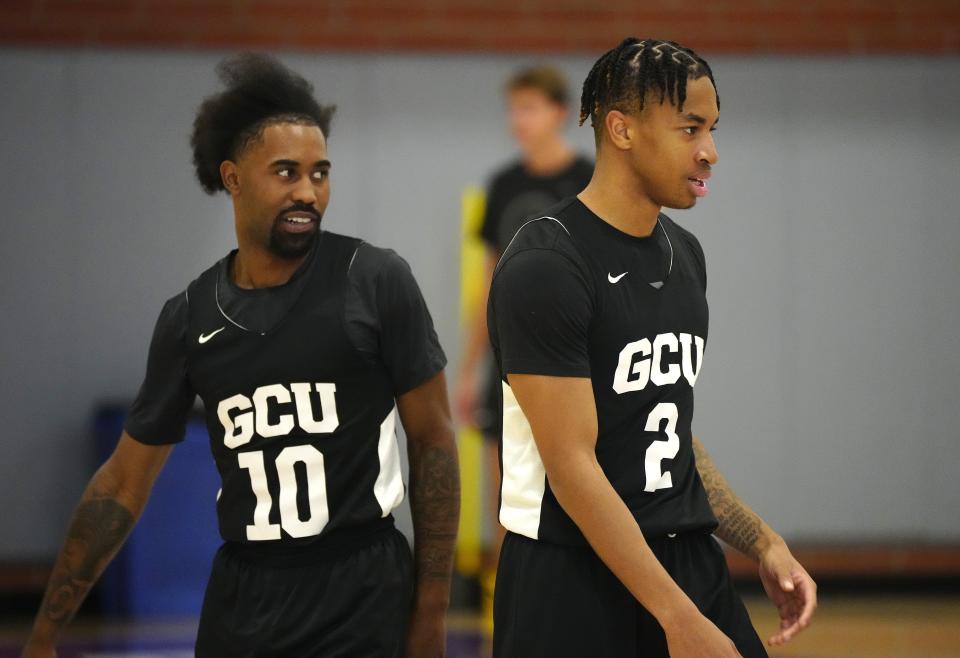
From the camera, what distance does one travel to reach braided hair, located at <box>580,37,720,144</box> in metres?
2.22

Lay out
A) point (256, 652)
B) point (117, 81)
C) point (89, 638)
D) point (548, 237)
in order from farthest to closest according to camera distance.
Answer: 1. point (117, 81)
2. point (89, 638)
3. point (256, 652)
4. point (548, 237)

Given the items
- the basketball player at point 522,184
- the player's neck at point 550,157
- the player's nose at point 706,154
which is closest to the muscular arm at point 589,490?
the player's nose at point 706,154

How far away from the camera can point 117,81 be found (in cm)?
619

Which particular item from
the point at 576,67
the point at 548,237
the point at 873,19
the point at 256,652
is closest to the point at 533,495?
the point at 548,237

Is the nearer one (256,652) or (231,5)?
(256,652)

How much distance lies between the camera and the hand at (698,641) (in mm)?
2039

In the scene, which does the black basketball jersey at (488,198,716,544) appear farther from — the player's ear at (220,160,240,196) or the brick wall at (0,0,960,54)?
the brick wall at (0,0,960,54)

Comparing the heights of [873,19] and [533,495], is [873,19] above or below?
above

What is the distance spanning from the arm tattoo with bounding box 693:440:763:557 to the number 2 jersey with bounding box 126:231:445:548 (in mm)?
581

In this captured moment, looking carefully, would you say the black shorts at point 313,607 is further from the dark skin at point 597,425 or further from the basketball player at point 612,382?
the dark skin at point 597,425

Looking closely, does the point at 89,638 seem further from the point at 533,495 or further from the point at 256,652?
the point at 533,495

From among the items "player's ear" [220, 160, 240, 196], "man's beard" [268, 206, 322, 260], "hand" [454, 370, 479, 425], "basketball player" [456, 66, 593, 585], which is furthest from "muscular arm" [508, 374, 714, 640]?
"hand" [454, 370, 479, 425]

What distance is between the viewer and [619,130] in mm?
2258

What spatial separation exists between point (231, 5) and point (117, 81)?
2.18ft
